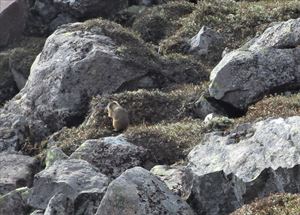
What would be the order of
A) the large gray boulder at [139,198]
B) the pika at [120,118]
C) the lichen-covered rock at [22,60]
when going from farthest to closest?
the lichen-covered rock at [22,60]
the pika at [120,118]
the large gray boulder at [139,198]

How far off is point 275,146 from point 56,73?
11.2m

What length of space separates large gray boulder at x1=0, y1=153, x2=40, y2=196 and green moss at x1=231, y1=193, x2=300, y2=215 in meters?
7.86

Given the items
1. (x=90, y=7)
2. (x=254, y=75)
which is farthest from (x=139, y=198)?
(x=90, y=7)

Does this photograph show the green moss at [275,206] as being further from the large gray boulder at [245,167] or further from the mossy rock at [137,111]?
the mossy rock at [137,111]

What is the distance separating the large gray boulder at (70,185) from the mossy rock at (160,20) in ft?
44.3

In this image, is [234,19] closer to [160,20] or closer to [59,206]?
[160,20]

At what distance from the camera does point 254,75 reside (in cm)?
2005

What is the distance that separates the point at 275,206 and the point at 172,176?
4095 millimetres

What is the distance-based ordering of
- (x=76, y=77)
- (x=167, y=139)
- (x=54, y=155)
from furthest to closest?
1. (x=76, y=77)
2. (x=54, y=155)
3. (x=167, y=139)

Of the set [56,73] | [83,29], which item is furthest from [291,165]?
[83,29]

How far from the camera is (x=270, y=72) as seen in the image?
789 inches

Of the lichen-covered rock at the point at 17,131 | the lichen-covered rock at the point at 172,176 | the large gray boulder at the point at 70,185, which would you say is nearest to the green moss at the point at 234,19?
the lichen-covered rock at the point at 17,131

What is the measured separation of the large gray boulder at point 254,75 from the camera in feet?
64.9

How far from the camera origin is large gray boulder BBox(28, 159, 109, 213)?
1433 centimetres
